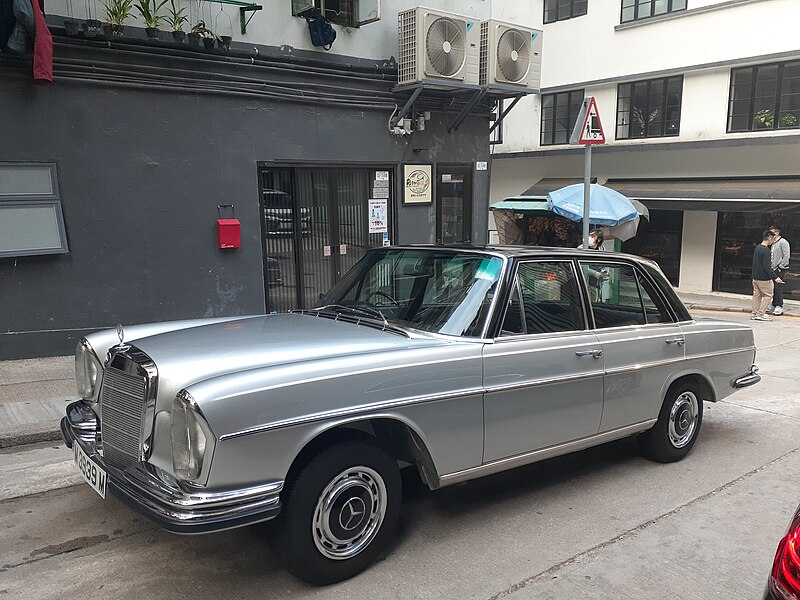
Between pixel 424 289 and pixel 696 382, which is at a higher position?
pixel 424 289

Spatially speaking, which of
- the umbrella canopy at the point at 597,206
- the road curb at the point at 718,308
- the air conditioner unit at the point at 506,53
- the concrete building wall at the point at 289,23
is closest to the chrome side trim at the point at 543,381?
the concrete building wall at the point at 289,23

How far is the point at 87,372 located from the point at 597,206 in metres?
9.76

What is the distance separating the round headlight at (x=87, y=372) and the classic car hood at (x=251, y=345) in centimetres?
51

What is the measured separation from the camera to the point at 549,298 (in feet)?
13.7

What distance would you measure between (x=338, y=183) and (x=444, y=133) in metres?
2.13

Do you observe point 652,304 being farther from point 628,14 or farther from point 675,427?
point 628,14

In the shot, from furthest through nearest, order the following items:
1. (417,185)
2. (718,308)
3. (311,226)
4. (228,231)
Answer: (718,308) < (417,185) < (311,226) < (228,231)

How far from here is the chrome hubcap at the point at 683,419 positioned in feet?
15.9

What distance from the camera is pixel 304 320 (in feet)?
13.6

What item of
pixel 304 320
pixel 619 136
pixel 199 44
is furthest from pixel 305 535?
pixel 619 136

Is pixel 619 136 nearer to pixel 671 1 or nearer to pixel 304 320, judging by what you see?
pixel 671 1

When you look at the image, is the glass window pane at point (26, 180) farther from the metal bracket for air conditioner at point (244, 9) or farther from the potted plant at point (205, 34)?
the metal bracket for air conditioner at point (244, 9)

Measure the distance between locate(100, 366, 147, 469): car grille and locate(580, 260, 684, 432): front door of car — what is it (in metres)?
2.93

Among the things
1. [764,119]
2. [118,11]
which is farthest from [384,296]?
[764,119]
